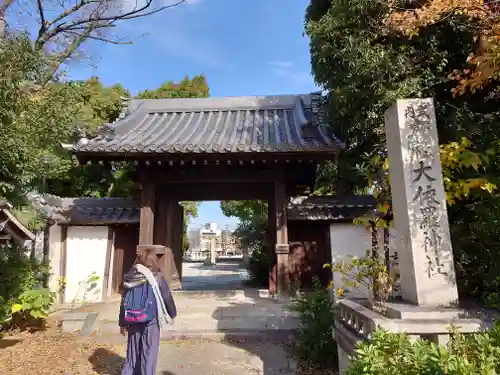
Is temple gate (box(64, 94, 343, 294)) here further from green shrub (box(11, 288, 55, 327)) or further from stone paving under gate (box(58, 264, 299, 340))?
green shrub (box(11, 288, 55, 327))

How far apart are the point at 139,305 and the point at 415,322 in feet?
9.17

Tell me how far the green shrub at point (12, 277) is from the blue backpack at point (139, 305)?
306cm

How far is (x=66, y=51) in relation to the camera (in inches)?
287

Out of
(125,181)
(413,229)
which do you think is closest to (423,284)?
(413,229)

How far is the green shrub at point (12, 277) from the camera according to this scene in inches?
239

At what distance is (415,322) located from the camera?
3188 millimetres

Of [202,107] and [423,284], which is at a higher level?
[202,107]

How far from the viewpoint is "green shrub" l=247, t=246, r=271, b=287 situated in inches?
496

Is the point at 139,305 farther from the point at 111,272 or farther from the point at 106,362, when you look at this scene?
the point at 111,272

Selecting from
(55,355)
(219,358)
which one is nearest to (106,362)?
(55,355)

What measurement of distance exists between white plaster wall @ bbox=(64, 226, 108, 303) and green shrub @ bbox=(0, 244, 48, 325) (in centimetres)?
251

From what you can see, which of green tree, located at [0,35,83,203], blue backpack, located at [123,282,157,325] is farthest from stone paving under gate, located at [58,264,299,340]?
green tree, located at [0,35,83,203]

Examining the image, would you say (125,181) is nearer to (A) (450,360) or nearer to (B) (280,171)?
(B) (280,171)

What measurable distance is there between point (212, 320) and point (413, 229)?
4.51 metres
